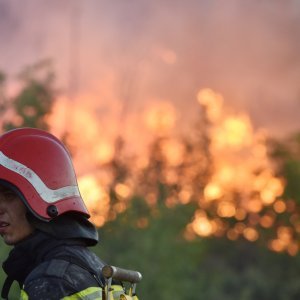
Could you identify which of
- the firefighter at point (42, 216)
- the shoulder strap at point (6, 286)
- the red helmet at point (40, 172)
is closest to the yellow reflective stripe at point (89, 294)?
the firefighter at point (42, 216)

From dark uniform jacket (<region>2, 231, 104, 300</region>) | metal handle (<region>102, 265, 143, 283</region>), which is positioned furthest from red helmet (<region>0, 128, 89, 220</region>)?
metal handle (<region>102, 265, 143, 283</region>)

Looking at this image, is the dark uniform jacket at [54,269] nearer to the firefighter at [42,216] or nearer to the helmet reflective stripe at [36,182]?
the firefighter at [42,216]

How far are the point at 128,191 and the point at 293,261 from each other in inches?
1110

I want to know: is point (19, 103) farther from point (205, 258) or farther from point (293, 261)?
point (205, 258)

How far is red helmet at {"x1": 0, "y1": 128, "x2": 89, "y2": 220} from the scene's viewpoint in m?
5.84

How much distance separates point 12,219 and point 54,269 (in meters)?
0.48

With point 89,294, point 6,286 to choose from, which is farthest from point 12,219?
point 89,294

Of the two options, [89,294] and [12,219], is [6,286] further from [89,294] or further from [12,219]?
[89,294]

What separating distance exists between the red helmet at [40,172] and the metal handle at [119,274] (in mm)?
372

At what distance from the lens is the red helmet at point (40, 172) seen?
5840mm

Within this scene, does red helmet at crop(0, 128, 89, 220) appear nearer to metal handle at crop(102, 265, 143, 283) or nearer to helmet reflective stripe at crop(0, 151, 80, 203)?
helmet reflective stripe at crop(0, 151, 80, 203)

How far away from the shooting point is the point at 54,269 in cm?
554

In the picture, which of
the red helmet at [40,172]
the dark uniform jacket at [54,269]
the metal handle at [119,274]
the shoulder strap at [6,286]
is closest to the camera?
the dark uniform jacket at [54,269]

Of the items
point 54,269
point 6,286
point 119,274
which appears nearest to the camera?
point 54,269
